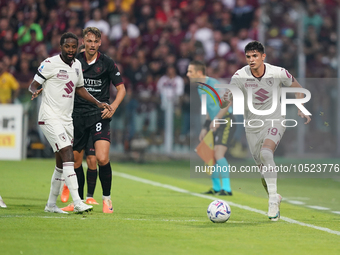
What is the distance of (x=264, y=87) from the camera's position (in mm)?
7762

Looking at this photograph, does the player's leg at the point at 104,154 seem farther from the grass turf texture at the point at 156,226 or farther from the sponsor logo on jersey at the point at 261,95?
the sponsor logo on jersey at the point at 261,95

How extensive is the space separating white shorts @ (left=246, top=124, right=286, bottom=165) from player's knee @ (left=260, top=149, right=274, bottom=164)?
0.58 feet

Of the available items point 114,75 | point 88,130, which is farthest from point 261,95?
point 88,130

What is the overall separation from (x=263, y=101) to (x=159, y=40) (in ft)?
36.7

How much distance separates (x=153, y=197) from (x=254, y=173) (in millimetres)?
6084

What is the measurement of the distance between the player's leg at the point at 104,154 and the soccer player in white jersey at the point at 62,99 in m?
0.40

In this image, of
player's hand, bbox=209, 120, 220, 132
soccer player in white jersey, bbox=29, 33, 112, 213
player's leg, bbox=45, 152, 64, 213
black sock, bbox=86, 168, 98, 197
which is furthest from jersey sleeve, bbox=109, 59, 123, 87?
player's hand, bbox=209, 120, 220, 132

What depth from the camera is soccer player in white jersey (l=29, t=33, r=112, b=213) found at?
283 inches

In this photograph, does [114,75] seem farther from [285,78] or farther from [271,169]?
[271,169]

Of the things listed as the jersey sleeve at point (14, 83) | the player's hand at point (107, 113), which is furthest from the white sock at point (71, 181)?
the jersey sleeve at point (14, 83)

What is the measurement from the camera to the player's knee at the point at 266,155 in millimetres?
7438

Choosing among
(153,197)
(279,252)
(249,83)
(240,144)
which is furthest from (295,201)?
(240,144)

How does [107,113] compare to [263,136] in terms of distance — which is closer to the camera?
[107,113]

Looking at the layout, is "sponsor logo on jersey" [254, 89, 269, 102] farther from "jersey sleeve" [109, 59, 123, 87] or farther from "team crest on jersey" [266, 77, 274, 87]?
"jersey sleeve" [109, 59, 123, 87]
